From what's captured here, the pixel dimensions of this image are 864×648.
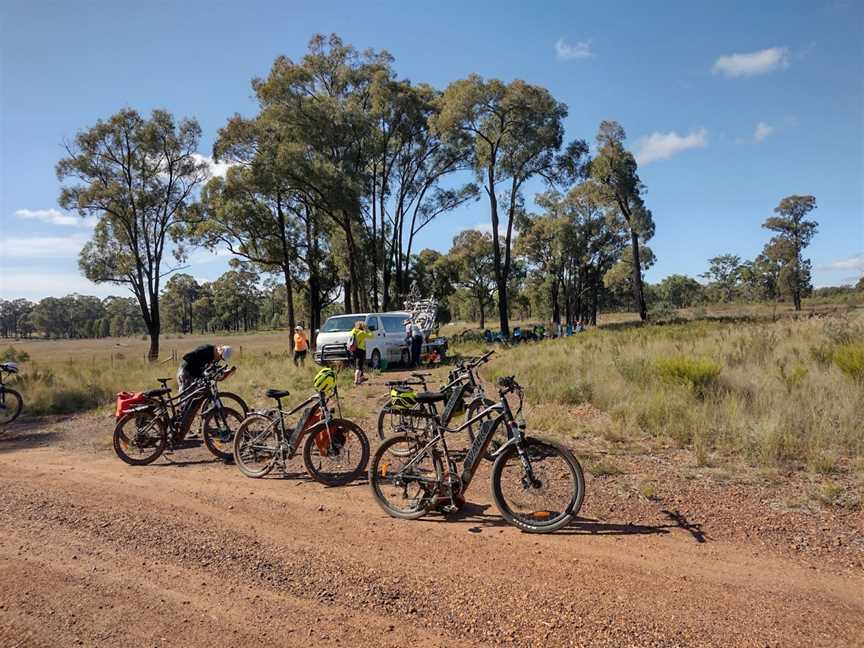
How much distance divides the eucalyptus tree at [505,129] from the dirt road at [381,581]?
79.3 feet

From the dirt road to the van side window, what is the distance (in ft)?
43.3

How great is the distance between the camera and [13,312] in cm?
12106

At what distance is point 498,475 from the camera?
442 cm

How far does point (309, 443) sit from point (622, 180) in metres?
34.0

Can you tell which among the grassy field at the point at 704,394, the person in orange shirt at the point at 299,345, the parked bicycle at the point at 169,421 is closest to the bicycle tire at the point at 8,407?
the grassy field at the point at 704,394

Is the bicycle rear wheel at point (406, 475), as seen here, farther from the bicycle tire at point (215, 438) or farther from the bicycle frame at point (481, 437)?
the bicycle tire at point (215, 438)

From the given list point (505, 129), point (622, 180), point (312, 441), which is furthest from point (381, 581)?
point (622, 180)

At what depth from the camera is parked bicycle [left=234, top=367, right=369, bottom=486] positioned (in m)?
5.80

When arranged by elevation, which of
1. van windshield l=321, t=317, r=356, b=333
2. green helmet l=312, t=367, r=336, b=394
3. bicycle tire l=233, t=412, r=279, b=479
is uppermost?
van windshield l=321, t=317, r=356, b=333

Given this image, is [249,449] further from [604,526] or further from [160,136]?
[160,136]

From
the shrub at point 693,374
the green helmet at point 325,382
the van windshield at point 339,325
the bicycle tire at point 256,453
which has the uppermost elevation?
the van windshield at point 339,325

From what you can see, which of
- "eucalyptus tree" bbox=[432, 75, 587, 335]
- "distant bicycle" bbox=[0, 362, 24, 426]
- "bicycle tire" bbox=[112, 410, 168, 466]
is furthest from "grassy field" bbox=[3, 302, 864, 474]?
"eucalyptus tree" bbox=[432, 75, 587, 335]

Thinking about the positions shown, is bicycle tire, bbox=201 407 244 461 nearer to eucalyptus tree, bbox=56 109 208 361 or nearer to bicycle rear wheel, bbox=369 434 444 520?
bicycle rear wheel, bbox=369 434 444 520

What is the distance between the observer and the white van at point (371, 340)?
16938 millimetres
